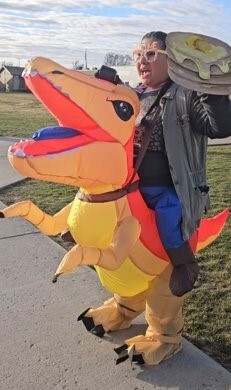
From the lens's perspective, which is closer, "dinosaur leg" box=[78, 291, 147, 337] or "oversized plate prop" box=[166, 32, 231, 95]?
"oversized plate prop" box=[166, 32, 231, 95]

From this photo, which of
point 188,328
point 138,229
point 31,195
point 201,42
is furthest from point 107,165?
point 31,195

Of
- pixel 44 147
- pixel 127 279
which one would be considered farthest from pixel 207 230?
pixel 44 147

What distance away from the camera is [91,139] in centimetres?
228

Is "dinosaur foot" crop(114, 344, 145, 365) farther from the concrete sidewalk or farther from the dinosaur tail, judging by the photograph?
the dinosaur tail

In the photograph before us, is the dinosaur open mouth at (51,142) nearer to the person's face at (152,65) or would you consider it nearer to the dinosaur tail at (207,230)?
the person's face at (152,65)

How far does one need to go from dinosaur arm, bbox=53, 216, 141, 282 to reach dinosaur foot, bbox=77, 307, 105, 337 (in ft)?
2.49

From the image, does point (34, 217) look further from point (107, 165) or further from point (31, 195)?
point (31, 195)

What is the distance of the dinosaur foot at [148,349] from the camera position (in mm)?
2701

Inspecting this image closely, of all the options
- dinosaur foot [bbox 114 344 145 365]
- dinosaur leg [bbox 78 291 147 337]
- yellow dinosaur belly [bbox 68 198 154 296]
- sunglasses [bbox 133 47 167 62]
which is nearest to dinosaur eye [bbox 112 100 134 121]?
sunglasses [bbox 133 47 167 62]

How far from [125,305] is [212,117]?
125 centimetres

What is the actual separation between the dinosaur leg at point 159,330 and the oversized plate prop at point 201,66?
0.97 metres

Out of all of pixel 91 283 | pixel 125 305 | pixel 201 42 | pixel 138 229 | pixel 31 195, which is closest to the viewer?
pixel 201 42

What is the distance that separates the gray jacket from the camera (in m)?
2.46

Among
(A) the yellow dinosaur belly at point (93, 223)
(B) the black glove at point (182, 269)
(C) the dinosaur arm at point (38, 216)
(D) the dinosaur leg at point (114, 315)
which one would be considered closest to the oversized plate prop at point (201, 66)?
(A) the yellow dinosaur belly at point (93, 223)
